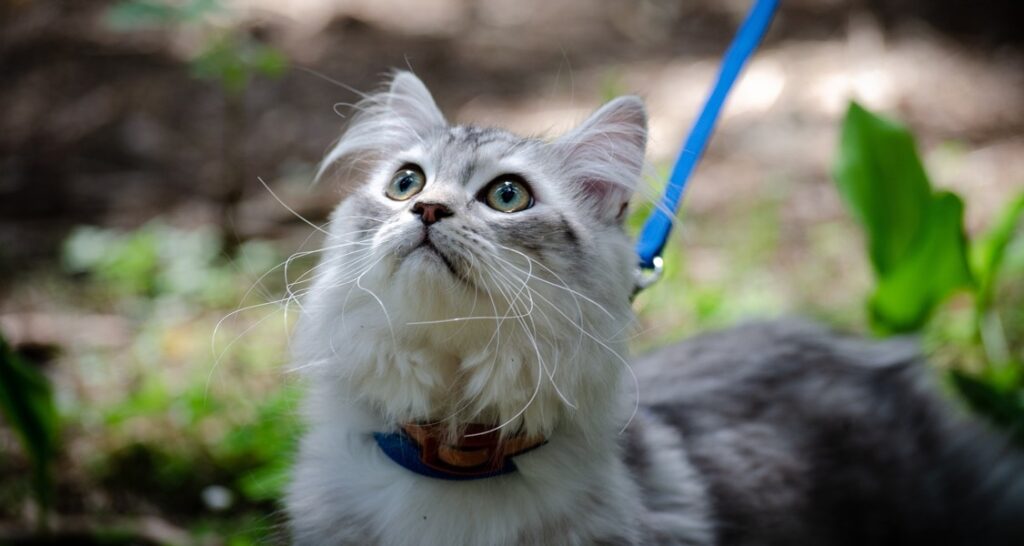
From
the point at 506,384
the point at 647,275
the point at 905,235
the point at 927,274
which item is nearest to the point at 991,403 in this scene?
the point at 927,274

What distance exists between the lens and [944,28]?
255 inches

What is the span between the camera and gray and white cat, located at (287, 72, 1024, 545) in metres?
1.88

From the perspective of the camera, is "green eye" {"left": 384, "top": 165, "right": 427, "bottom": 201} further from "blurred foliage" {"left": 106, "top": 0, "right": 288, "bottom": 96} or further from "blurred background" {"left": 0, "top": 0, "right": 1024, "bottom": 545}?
"blurred foliage" {"left": 106, "top": 0, "right": 288, "bottom": 96}

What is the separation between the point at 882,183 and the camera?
3389 millimetres

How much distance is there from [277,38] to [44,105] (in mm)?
1658

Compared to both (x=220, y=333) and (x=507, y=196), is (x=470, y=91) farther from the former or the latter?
(x=507, y=196)

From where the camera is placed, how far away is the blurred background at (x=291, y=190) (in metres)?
3.15

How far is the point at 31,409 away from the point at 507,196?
5.51 ft

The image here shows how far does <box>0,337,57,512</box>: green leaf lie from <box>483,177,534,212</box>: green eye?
156 cm

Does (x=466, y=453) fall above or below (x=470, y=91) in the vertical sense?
below

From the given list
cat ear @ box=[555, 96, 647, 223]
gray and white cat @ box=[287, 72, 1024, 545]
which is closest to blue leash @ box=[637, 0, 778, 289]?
cat ear @ box=[555, 96, 647, 223]

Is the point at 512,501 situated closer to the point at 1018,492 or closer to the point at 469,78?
the point at 1018,492

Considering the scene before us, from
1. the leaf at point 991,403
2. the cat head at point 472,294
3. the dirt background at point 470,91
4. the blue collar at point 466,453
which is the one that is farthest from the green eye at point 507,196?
the dirt background at point 470,91

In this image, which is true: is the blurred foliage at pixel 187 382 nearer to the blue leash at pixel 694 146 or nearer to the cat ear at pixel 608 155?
the cat ear at pixel 608 155
